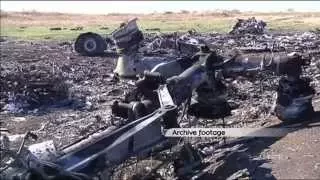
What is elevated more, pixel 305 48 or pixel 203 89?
pixel 203 89

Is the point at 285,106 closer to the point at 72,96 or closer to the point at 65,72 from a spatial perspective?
the point at 72,96

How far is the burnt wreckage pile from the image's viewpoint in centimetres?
651

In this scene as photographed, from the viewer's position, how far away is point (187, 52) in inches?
612

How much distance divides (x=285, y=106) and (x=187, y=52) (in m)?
5.92

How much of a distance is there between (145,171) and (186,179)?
2.34 feet

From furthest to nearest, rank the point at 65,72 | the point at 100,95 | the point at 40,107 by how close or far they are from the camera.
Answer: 1. the point at 65,72
2. the point at 100,95
3. the point at 40,107

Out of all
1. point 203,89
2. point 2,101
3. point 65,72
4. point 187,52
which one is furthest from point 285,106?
point 65,72

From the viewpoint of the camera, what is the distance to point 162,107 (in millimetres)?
7395

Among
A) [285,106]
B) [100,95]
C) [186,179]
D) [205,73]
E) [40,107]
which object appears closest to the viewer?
[186,179]

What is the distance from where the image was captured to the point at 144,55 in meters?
14.6

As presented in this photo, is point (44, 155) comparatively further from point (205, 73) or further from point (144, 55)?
point (144, 55)

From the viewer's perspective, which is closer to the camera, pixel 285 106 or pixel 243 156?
pixel 243 156

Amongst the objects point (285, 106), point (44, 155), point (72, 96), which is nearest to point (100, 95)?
point (72, 96)

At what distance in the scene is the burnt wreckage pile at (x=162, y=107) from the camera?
6.51 meters
